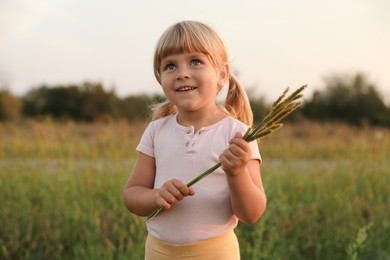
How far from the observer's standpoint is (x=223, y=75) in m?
1.83

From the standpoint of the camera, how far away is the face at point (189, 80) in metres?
1.67

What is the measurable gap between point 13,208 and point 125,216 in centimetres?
71

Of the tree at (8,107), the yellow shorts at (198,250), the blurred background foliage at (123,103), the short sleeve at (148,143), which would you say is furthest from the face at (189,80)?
the tree at (8,107)

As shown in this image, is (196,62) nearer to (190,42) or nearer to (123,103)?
(190,42)

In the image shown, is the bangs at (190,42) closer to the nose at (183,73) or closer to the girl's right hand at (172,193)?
the nose at (183,73)

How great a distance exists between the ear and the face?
0.25 ft

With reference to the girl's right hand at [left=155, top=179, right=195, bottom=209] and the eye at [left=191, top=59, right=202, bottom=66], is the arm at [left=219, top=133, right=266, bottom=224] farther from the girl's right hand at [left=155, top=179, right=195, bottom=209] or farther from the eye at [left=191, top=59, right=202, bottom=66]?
the eye at [left=191, top=59, right=202, bottom=66]

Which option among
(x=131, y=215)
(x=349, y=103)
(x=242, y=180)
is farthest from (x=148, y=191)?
(x=349, y=103)

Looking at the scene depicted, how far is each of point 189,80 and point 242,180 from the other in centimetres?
34

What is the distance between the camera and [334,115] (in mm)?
23219

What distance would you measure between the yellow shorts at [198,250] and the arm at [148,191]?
0.38ft

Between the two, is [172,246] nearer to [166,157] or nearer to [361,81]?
[166,157]

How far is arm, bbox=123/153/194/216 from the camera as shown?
5.04 ft

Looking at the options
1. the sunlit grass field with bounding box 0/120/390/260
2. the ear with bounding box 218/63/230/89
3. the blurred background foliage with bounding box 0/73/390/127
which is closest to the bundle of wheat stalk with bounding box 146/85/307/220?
the ear with bounding box 218/63/230/89
